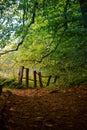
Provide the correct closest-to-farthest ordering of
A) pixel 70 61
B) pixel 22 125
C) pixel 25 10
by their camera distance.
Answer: pixel 22 125, pixel 70 61, pixel 25 10

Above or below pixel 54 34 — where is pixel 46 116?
below

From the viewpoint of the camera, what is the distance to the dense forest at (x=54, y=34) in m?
10.6

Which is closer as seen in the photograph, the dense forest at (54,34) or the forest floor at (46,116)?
the forest floor at (46,116)

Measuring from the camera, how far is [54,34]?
11.7 m

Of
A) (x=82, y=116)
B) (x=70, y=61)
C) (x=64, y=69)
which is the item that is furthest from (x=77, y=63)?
(x=82, y=116)

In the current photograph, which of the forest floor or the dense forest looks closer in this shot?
the forest floor

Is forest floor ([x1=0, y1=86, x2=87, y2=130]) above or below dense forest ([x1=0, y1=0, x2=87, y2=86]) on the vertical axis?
below

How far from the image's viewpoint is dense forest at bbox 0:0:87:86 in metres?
10.6

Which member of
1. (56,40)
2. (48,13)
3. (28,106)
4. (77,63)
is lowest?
(28,106)

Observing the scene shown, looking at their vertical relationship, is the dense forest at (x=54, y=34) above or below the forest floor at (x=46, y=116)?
above

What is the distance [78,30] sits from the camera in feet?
34.0

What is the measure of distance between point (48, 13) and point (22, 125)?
856 centimetres

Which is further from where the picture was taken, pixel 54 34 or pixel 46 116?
pixel 54 34

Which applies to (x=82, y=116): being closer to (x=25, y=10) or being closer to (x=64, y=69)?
(x=64, y=69)
